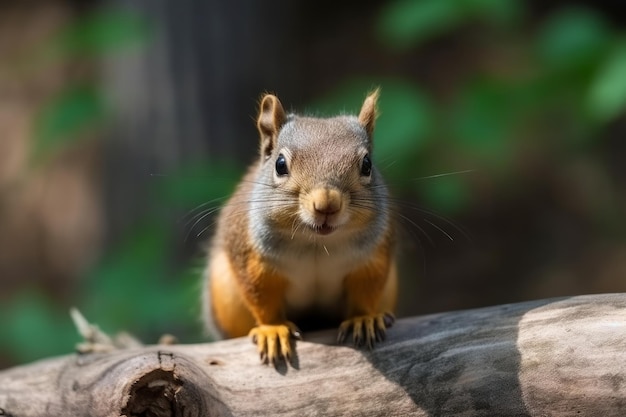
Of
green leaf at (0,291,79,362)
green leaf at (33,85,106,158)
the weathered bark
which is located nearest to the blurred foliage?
the weathered bark

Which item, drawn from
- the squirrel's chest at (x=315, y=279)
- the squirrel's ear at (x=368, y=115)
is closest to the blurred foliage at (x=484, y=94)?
the squirrel's ear at (x=368, y=115)

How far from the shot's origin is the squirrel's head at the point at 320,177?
1.82m

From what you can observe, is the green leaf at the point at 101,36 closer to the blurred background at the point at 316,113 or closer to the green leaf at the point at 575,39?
the blurred background at the point at 316,113

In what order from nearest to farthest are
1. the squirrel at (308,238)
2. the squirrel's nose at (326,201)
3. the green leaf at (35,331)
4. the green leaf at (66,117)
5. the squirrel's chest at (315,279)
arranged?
the squirrel's nose at (326,201)
the squirrel at (308,238)
the squirrel's chest at (315,279)
the green leaf at (66,117)
the green leaf at (35,331)

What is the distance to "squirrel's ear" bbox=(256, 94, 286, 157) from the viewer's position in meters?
2.12

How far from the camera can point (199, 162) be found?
3.37 meters

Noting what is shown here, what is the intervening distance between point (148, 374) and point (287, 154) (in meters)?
0.58

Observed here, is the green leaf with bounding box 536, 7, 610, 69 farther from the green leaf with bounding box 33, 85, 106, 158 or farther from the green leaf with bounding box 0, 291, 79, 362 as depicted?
the green leaf with bounding box 0, 291, 79, 362

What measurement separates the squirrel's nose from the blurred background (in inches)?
16.1

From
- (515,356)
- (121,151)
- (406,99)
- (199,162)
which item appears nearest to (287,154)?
(515,356)

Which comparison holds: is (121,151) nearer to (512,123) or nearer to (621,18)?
(512,123)

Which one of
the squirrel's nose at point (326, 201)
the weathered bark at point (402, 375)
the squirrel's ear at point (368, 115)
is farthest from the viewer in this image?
the squirrel's ear at point (368, 115)

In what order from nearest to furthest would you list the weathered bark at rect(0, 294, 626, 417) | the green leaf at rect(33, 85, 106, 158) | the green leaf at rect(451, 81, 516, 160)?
1. the weathered bark at rect(0, 294, 626, 417)
2. the green leaf at rect(451, 81, 516, 160)
3. the green leaf at rect(33, 85, 106, 158)

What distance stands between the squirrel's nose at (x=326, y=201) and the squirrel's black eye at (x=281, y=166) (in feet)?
0.60
